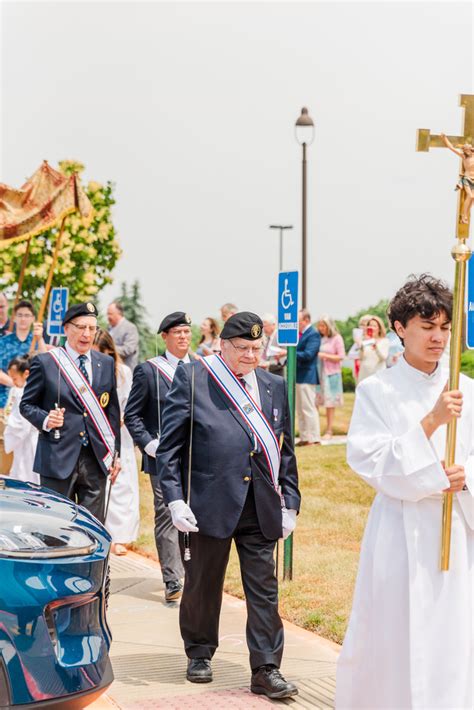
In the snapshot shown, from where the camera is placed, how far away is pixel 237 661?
6.70m

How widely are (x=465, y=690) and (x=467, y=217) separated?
72.5 inches

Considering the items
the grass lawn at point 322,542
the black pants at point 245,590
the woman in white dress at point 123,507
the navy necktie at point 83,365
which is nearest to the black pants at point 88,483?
the navy necktie at point 83,365

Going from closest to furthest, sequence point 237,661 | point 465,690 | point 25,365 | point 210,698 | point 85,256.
Result: point 465,690, point 210,698, point 237,661, point 25,365, point 85,256

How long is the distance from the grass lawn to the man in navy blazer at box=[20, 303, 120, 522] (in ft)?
4.80

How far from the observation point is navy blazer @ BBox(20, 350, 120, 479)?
25.5 ft

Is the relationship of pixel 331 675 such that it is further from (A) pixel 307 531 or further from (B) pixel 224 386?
(A) pixel 307 531

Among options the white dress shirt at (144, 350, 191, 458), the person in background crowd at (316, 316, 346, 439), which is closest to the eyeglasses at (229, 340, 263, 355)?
the white dress shirt at (144, 350, 191, 458)

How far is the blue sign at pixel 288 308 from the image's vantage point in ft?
28.7

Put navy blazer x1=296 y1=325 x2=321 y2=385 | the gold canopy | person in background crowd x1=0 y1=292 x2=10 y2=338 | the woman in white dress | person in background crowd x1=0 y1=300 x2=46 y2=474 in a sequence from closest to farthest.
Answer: the woman in white dress < person in background crowd x1=0 y1=300 x2=46 y2=474 < person in background crowd x1=0 y1=292 x2=10 y2=338 < the gold canopy < navy blazer x1=296 y1=325 x2=321 y2=385

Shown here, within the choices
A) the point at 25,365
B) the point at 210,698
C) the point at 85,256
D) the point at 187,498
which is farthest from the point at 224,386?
the point at 85,256

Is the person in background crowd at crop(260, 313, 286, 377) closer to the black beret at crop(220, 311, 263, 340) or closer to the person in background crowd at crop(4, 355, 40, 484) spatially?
the person in background crowd at crop(4, 355, 40, 484)

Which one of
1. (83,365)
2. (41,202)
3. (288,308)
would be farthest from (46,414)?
(41,202)

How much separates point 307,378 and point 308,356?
0.32 metres

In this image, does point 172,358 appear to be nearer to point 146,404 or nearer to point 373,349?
point 146,404
